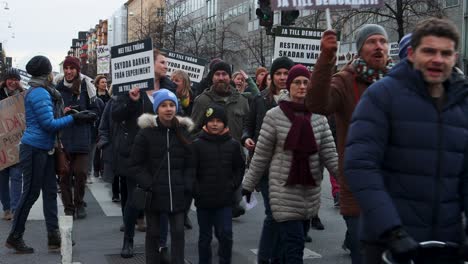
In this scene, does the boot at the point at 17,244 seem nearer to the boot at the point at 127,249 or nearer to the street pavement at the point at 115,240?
the street pavement at the point at 115,240

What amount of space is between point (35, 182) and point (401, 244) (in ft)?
16.4

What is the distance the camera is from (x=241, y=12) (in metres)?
70.0

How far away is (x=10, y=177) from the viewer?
946 cm

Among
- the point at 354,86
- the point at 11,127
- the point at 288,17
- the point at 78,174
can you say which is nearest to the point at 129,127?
the point at 78,174

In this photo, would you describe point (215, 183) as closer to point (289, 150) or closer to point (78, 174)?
point (289, 150)

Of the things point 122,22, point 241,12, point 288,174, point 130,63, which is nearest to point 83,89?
point 130,63

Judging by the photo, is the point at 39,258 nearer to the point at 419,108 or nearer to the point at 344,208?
the point at 344,208

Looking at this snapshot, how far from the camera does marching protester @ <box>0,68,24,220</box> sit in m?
9.02

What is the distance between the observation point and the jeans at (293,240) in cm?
553

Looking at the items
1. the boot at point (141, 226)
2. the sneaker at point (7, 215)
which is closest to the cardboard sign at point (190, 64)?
the sneaker at point (7, 215)

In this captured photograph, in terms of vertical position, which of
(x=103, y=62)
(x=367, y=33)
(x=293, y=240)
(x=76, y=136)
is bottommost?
(x=293, y=240)

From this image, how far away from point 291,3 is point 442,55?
91.0 inches

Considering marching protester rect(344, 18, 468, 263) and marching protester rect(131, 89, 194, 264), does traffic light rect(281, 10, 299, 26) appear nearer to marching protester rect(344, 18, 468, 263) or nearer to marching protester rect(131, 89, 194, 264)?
marching protester rect(131, 89, 194, 264)

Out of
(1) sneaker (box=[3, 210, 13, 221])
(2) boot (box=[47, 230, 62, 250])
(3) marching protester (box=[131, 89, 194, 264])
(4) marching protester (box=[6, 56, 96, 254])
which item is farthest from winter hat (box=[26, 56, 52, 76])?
(1) sneaker (box=[3, 210, 13, 221])
